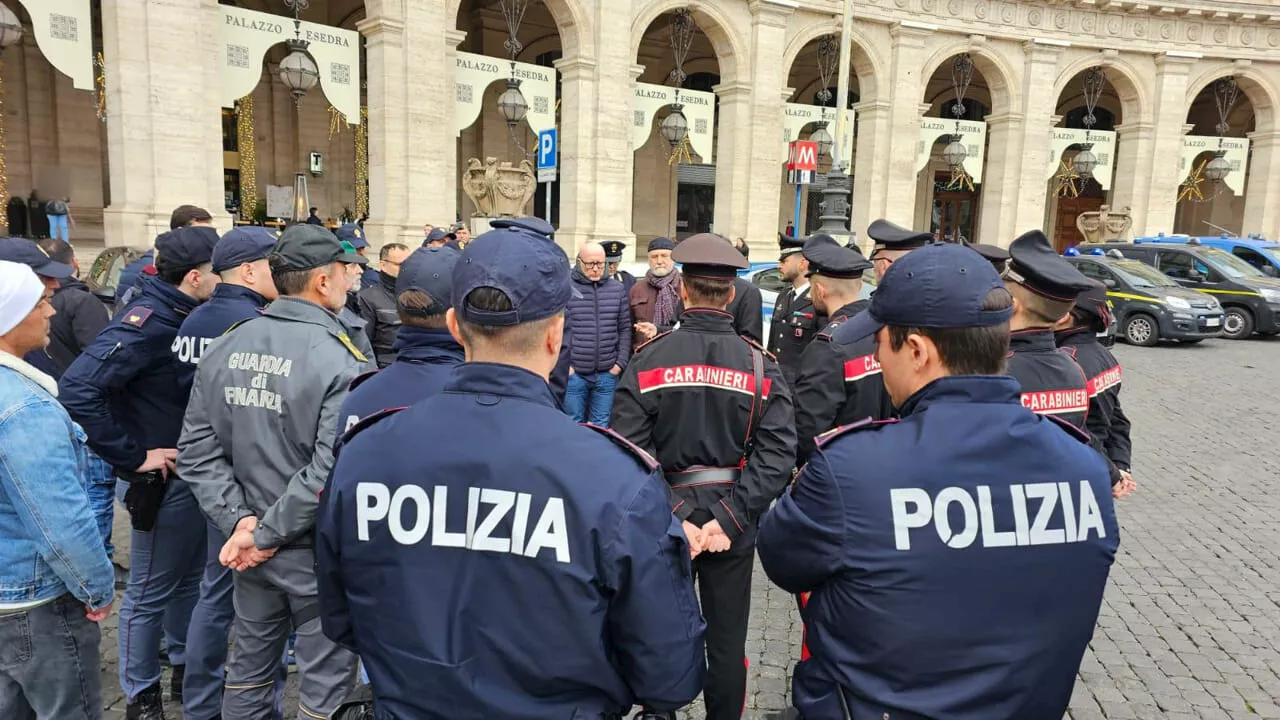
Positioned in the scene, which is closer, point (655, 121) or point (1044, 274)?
point (1044, 274)

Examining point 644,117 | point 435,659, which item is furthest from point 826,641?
point 644,117

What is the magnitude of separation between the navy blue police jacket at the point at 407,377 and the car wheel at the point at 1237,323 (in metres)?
18.9

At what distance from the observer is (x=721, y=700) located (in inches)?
128

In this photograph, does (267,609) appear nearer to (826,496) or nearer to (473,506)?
(473,506)

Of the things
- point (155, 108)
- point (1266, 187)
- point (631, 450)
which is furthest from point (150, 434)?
point (1266, 187)

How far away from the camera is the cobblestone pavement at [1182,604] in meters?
3.88

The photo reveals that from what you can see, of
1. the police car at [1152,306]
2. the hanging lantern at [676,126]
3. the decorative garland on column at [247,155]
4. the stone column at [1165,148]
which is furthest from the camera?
the stone column at [1165,148]

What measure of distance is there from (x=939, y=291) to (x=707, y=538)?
1.58 m

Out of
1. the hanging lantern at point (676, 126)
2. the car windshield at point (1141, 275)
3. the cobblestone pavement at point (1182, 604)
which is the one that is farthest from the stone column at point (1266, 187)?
the cobblestone pavement at point (1182, 604)

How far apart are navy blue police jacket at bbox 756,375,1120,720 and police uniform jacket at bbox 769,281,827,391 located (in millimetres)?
3572

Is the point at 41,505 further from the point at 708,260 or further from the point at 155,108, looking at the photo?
the point at 155,108

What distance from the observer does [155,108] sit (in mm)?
13164

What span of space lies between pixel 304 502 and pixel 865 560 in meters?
1.92

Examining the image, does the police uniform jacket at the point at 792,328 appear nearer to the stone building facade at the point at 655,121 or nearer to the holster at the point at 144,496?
the holster at the point at 144,496
